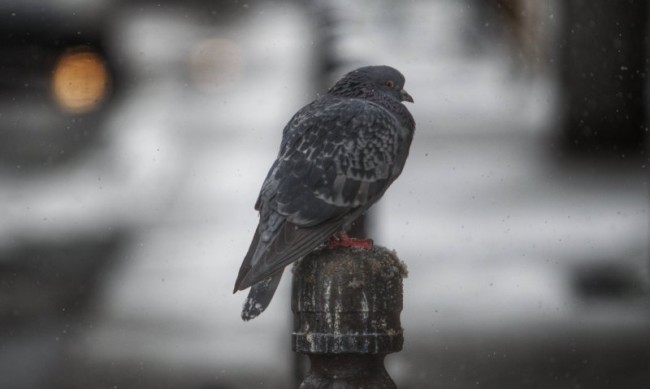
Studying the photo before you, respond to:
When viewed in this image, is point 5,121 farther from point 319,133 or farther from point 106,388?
point 319,133

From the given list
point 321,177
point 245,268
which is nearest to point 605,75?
point 321,177

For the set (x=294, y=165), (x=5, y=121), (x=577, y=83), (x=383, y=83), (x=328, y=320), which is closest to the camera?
(x=328, y=320)

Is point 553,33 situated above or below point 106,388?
above

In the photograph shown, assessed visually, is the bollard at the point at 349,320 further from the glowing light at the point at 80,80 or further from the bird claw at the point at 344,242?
the glowing light at the point at 80,80

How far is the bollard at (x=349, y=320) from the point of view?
183 cm

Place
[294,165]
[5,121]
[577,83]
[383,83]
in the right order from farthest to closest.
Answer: [5,121] < [577,83] < [383,83] < [294,165]

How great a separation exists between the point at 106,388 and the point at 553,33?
287 centimetres

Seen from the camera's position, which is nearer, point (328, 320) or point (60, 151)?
point (328, 320)

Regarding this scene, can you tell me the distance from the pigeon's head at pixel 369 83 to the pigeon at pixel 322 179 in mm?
27

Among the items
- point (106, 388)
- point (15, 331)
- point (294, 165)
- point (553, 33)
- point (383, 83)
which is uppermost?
point (553, 33)

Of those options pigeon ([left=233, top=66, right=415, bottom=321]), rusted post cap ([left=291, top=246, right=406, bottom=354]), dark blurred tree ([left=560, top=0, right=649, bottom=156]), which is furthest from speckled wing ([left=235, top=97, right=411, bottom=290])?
dark blurred tree ([left=560, top=0, right=649, bottom=156])

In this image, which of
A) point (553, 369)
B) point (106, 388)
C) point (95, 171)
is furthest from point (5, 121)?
point (553, 369)

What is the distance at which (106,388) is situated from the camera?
4.48 m

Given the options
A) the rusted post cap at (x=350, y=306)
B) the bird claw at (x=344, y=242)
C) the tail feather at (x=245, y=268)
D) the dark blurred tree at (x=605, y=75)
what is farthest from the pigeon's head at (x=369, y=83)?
the dark blurred tree at (x=605, y=75)
